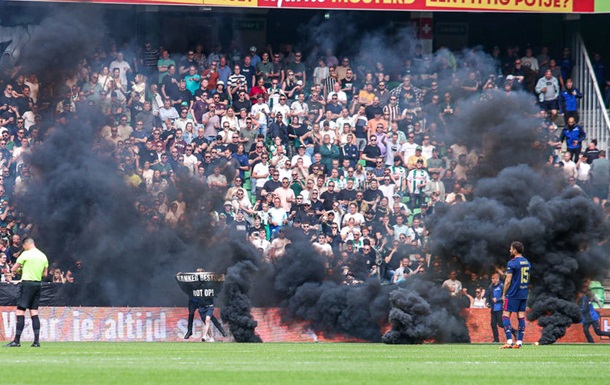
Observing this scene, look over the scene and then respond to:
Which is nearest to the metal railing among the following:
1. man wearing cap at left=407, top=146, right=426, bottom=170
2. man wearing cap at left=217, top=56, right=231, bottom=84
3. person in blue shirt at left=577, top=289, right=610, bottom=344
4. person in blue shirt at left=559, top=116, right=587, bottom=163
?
person in blue shirt at left=559, top=116, right=587, bottom=163

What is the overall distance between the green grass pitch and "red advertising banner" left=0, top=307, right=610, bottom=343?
2341 millimetres

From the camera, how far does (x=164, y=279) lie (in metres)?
26.3

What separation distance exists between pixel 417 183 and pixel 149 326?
7.59 m

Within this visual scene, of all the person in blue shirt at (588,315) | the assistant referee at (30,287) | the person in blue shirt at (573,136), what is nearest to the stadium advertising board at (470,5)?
the person in blue shirt at (573,136)

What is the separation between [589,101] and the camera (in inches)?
1224

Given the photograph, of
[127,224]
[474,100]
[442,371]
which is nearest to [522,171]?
[474,100]

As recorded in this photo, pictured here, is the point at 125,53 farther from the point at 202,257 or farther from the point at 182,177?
the point at 202,257

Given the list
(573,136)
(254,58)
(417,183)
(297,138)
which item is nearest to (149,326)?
(297,138)

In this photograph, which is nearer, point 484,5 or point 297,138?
point 297,138

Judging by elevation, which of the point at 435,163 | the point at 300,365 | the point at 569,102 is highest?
the point at 569,102

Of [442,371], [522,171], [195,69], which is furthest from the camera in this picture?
[195,69]

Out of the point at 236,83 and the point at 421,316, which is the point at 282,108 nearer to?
the point at 236,83

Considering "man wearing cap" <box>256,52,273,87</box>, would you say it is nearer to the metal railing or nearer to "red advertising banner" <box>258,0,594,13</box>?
"red advertising banner" <box>258,0,594,13</box>

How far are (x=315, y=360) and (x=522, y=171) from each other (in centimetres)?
980
